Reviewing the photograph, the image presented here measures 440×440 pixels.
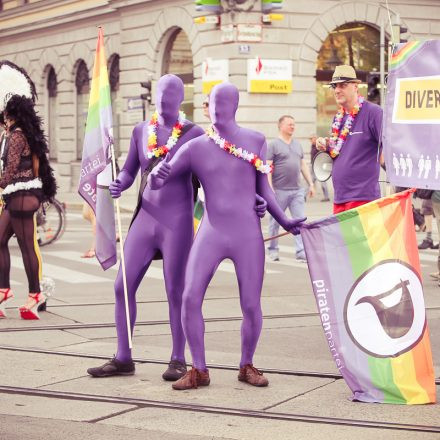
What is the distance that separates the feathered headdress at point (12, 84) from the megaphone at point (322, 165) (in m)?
2.44

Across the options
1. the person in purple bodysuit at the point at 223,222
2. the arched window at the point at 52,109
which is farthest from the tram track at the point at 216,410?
the arched window at the point at 52,109

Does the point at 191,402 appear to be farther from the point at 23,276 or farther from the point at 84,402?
the point at 23,276

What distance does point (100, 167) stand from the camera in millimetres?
7953

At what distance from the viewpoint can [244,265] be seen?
729cm

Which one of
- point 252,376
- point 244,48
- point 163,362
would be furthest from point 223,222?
point 244,48

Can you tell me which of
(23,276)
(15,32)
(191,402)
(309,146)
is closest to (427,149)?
(191,402)

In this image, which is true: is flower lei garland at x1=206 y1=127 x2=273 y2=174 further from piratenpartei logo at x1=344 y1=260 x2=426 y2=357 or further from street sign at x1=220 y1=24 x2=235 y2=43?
street sign at x1=220 y1=24 x2=235 y2=43

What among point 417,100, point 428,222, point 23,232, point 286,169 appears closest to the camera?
point 417,100

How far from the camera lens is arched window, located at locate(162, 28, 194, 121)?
108ft

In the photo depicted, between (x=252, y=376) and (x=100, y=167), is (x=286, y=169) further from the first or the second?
(x=252, y=376)

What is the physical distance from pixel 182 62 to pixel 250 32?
3.87m

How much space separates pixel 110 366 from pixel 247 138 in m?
1.61

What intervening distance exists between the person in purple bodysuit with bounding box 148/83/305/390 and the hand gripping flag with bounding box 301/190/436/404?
0.50 metres

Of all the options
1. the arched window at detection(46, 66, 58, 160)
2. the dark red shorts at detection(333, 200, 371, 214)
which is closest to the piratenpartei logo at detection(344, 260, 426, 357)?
the dark red shorts at detection(333, 200, 371, 214)
